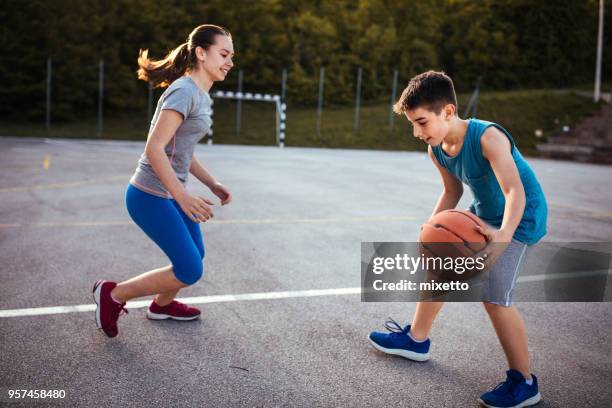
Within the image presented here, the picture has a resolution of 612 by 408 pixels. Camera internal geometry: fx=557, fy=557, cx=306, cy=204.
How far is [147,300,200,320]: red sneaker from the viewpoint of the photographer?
3752 millimetres

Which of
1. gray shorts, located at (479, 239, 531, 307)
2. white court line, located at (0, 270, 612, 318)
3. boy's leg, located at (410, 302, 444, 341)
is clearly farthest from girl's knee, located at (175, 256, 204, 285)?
gray shorts, located at (479, 239, 531, 307)

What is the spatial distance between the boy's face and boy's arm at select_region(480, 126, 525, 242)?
22cm

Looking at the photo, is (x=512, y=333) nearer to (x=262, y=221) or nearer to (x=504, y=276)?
(x=504, y=276)

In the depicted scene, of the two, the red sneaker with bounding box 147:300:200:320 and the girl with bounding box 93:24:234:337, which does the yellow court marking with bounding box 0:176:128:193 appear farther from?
the girl with bounding box 93:24:234:337

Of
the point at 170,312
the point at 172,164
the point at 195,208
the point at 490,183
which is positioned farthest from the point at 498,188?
the point at 170,312

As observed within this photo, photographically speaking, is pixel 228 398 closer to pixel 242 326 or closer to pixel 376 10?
pixel 242 326

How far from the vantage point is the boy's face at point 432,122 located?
2.73 m

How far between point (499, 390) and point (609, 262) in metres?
3.66

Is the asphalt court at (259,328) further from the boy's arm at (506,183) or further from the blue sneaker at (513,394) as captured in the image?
the boy's arm at (506,183)

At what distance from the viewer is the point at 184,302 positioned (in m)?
4.13

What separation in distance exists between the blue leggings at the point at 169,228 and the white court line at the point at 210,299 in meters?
0.91

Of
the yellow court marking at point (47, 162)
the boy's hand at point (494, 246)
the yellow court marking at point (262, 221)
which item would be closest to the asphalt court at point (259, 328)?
the yellow court marking at point (262, 221)

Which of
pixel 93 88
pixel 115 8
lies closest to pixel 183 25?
pixel 115 8

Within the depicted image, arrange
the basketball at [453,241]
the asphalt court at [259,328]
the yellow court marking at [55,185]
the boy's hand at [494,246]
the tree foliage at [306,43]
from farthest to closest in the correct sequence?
the tree foliage at [306,43], the yellow court marking at [55,185], the asphalt court at [259,328], the basketball at [453,241], the boy's hand at [494,246]
